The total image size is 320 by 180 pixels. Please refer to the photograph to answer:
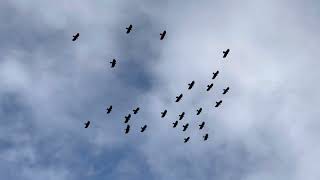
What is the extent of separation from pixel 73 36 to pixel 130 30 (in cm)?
2078

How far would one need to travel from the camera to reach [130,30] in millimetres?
193375

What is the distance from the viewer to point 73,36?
19500 cm
